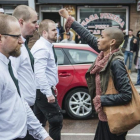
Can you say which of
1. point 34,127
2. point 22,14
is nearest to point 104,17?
point 22,14

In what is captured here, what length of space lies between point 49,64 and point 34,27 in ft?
3.14

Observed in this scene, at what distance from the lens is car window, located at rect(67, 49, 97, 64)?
24.4ft

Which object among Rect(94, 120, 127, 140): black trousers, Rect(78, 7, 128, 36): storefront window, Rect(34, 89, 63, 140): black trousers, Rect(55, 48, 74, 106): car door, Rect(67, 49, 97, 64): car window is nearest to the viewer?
Rect(94, 120, 127, 140): black trousers

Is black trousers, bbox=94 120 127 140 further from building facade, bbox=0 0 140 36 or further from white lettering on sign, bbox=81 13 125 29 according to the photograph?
white lettering on sign, bbox=81 13 125 29

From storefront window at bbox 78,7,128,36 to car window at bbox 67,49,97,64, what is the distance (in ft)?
28.9

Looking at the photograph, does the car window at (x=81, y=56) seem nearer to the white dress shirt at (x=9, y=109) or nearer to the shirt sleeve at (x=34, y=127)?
the shirt sleeve at (x=34, y=127)

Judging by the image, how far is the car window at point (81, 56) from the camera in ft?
24.4

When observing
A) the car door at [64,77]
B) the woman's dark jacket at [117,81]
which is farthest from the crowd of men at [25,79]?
the car door at [64,77]

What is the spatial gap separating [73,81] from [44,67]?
2.67 m

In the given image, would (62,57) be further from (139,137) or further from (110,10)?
(110,10)

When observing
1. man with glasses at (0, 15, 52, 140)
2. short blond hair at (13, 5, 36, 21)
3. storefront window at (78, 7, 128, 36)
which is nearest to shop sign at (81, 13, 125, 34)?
storefront window at (78, 7, 128, 36)

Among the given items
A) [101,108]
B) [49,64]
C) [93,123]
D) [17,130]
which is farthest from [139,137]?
[17,130]

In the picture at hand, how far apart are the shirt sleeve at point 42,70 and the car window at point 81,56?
2.78m

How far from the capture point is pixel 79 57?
7.48 meters
